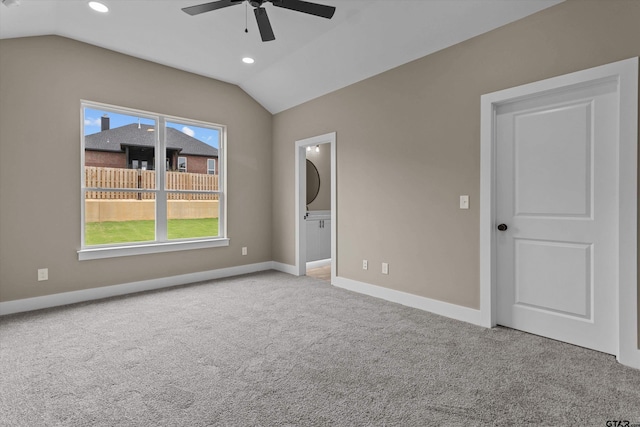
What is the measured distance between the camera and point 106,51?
3.88 metres

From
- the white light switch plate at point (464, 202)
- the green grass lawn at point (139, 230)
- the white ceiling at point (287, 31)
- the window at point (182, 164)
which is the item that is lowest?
the green grass lawn at point (139, 230)

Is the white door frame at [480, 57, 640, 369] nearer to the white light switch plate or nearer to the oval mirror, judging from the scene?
the white light switch plate

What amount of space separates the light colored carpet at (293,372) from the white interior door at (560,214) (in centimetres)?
26

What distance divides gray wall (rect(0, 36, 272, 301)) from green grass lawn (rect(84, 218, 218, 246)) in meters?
0.24

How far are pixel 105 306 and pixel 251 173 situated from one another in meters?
2.72

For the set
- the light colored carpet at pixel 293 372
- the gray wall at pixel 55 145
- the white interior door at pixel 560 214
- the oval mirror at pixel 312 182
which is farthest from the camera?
the oval mirror at pixel 312 182

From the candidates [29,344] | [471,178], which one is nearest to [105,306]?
[29,344]

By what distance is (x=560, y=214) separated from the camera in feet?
8.62

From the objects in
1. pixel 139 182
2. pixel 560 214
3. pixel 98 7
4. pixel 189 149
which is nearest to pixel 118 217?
pixel 139 182

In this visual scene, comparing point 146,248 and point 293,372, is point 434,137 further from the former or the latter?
point 146,248

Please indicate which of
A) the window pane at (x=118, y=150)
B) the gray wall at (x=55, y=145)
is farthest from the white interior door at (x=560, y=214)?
the window pane at (x=118, y=150)

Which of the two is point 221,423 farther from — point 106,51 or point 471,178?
point 106,51

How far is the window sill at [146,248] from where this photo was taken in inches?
150

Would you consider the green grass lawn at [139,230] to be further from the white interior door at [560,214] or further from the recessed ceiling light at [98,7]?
the white interior door at [560,214]
